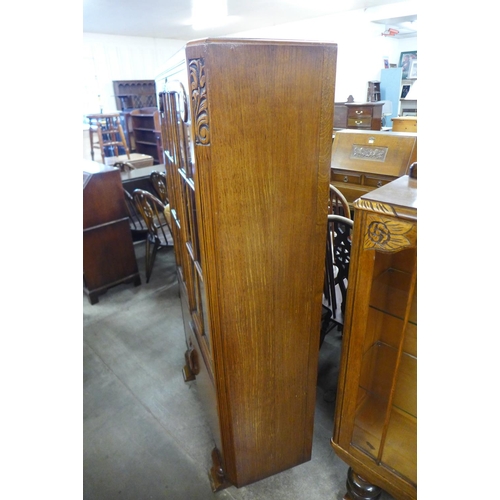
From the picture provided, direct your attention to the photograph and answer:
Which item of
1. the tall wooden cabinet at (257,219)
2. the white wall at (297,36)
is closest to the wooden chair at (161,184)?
the tall wooden cabinet at (257,219)

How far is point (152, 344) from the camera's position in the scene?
205 centimetres

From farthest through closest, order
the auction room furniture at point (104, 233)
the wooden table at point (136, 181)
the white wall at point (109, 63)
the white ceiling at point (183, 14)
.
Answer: the white wall at point (109, 63) → the white ceiling at point (183, 14) → the wooden table at point (136, 181) → the auction room furniture at point (104, 233)

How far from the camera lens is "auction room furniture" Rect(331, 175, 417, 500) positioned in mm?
824

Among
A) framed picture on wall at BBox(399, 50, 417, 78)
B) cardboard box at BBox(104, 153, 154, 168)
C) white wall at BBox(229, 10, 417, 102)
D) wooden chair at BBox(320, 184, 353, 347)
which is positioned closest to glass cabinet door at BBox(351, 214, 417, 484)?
wooden chair at BBox(320, 184, 353, 347)

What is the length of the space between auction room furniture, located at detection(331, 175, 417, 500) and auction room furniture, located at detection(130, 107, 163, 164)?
214 inches

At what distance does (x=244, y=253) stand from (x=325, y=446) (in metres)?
1.00

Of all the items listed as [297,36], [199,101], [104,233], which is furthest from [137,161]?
[297,36]

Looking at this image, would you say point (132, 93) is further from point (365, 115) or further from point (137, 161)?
point (365, 115)

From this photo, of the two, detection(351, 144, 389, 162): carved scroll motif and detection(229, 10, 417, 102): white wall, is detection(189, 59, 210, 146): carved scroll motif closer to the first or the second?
detection(351, 144, 389, 162): carved scroll motif

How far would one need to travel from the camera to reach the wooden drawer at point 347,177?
273 cm

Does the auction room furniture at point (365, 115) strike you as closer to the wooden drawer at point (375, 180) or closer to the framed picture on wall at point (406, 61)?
the wooden drawer at point (375, 180)

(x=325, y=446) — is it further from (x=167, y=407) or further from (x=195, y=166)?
(x=195, y=166)

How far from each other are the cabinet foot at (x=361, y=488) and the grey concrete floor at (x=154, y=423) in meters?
0.14
